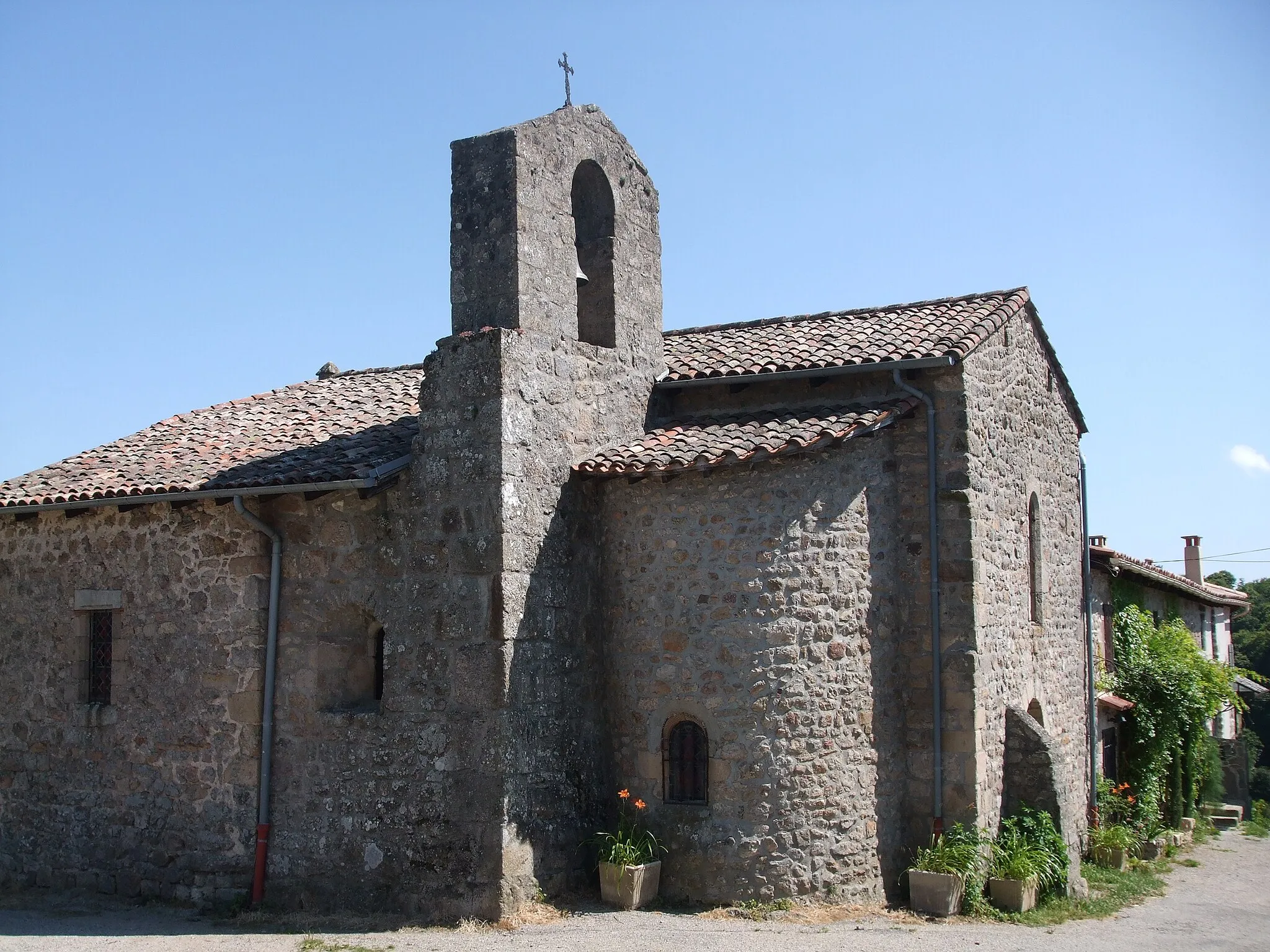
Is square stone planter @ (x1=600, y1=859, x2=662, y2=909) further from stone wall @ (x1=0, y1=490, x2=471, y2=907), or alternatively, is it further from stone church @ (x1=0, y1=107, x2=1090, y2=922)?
stone wall @ (x1=0, y1=490, x2=471, y2=907)

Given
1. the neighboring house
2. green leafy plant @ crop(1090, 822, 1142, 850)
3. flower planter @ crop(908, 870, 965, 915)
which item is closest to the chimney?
the neighboring house

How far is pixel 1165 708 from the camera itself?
17.3 meters

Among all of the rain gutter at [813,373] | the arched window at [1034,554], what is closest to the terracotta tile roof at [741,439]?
the rain gutter at [813,373]

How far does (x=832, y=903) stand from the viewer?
396 inches

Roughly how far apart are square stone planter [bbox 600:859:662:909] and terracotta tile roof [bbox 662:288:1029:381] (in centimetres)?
499

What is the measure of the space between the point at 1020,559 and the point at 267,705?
8.12 meters

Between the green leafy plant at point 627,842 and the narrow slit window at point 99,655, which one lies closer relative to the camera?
the green leafy plant at point 627,842

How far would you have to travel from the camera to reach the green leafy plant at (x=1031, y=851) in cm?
1070

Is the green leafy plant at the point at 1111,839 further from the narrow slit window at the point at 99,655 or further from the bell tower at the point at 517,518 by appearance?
the narrow slit window at the point at 99,655

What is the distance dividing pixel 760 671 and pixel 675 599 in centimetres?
101

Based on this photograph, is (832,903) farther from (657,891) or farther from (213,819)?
(213,819)

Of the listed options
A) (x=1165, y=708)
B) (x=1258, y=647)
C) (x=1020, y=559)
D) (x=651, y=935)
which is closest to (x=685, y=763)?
(x=651, y=935)

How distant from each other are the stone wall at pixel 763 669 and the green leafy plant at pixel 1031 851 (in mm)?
1027

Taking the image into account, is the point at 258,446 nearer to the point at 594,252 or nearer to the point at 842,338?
the point at 594,252
